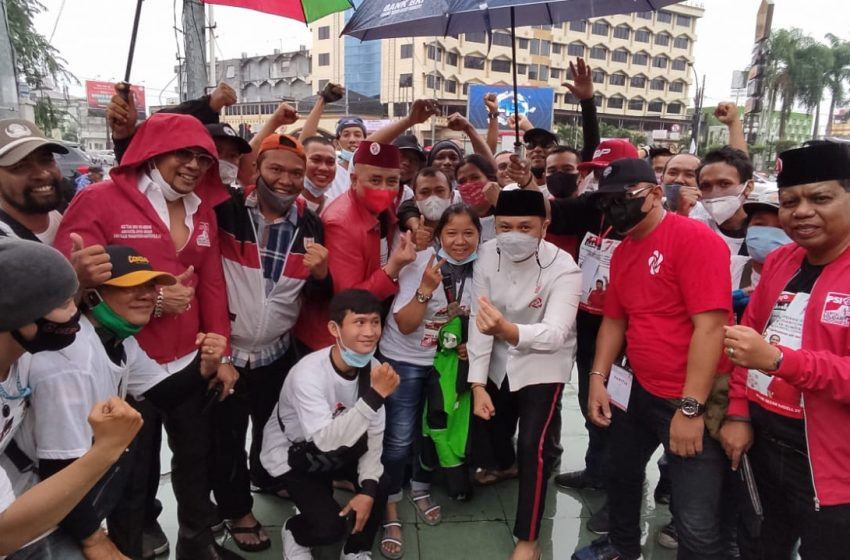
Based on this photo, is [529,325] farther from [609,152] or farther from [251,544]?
[251,544]

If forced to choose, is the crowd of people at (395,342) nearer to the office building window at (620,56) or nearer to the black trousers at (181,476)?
the black trousers at (181,476)

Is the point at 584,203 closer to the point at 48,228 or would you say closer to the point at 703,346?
the point at 703,346

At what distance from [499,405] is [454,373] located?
0.45 m

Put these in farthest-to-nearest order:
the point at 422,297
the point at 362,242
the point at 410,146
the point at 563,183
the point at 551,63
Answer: the point at 551,63, the point at 410,146, the point at 563,183, the point at 362,242, the point at 422,297

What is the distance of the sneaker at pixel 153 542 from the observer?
8.98ft

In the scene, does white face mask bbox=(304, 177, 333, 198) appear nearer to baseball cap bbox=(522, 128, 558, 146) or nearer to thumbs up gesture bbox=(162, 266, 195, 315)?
thumbs up gesture bbox=(162, 266, 195, 315)

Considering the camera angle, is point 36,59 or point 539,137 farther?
point 36,59

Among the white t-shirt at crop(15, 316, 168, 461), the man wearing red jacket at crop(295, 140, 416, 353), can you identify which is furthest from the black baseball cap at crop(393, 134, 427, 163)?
the white t-shirt at crop(15, 316, 168, 461)

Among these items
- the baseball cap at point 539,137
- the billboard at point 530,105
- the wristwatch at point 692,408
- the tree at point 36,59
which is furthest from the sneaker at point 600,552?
the billboard at point 530,105

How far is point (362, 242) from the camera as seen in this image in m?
2.86

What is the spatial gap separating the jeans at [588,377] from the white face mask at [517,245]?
69 cm

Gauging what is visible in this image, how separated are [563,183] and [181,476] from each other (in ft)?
9.65

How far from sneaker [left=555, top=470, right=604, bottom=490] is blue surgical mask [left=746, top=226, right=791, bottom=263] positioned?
Result: 170 cm

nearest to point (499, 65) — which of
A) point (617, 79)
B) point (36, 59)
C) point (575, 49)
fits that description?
point (575, 49)
